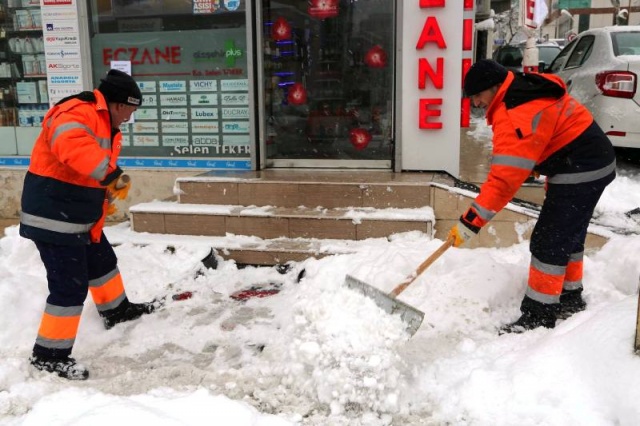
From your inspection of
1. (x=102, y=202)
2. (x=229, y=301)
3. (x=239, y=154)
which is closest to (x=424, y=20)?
(x=239, y=154)

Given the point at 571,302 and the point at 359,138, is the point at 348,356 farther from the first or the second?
the point at 359,138

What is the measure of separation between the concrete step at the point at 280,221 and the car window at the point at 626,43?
387 cm

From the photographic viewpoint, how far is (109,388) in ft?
10.8

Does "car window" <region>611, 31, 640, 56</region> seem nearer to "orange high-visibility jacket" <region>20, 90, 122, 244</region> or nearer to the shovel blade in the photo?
the shovel blade

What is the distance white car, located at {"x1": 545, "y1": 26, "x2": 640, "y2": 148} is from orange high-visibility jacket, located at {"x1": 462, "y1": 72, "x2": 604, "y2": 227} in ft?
11.7

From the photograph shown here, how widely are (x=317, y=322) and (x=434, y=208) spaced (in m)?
2.59

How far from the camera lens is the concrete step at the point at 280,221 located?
214 inches

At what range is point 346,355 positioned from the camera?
10.4ft

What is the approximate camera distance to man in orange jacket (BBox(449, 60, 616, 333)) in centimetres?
343

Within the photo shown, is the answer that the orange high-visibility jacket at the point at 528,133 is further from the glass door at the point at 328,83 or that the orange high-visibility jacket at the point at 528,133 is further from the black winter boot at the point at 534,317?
the glass door at the point at 328,83

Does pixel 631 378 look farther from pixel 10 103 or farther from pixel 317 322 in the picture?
pixel 10 103

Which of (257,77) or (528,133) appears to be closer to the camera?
(528,133)

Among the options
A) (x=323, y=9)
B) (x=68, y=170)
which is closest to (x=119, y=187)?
(x=68, y=170)

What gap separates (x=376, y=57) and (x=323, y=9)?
871 millimetres
